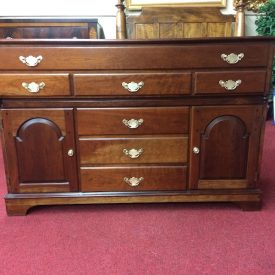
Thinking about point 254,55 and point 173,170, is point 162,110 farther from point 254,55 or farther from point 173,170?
point 254,55

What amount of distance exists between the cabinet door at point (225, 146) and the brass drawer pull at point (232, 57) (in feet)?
0.60

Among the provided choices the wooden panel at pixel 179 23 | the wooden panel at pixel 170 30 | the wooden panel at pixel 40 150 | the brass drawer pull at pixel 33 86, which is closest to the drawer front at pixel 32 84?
the brass drawer pull at pixel 33 86

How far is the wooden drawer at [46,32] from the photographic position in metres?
1.66

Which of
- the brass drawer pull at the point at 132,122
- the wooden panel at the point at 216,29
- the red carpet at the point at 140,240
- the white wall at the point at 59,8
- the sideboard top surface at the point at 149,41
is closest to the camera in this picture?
the red carpet at the point at 140,240

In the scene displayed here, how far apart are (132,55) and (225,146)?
1.75ft

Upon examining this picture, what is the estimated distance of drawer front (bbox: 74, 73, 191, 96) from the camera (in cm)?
113

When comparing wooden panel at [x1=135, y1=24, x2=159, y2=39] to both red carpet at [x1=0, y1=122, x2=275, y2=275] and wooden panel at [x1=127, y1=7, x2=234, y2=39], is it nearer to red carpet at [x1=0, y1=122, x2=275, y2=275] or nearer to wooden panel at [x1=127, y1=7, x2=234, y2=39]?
wooden panel at [x1=127, y1=7, x2=234, y2=39]

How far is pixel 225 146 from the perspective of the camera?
1221mm

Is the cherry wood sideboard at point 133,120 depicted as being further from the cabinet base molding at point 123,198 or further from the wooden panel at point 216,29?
the wooden panel at point 216,29

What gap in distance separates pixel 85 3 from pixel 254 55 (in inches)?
54.6

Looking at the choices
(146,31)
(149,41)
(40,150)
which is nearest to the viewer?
(149,41)

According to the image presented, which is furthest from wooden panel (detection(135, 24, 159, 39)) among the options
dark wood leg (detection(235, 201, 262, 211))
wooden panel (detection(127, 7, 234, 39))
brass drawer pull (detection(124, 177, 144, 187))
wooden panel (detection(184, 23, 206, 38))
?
dark wood leg (detection(235, 201, 262, 211))

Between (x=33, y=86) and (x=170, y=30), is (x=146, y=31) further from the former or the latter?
(x=33, y=86)

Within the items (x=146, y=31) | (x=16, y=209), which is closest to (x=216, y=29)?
(x=146, y=31)
